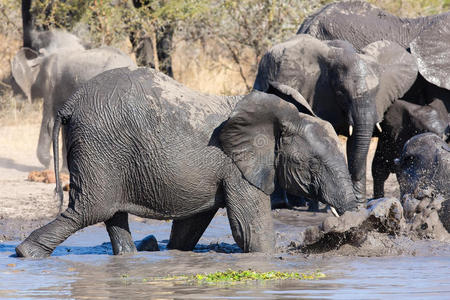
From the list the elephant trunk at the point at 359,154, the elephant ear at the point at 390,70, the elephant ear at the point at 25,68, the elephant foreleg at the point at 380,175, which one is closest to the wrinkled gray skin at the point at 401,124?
the elephant foreleg at the point at 380,175

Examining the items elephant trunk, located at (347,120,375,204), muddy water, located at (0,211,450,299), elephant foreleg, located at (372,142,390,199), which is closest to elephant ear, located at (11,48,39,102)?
elephant foreleg, located at (372,142,390,199)

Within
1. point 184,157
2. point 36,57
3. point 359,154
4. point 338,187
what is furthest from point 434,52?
point 36,57

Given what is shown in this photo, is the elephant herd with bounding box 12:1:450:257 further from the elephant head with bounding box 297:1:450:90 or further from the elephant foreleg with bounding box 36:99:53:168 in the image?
the elephant foreleg with bounding box 36:99:53:168

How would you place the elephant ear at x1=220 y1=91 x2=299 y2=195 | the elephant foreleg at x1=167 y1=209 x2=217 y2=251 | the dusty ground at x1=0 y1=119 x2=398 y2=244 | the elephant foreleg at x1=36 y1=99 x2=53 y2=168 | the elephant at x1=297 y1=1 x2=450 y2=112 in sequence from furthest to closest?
the elephant foreleg at x1=36 y1=99 x2=53 y2=168, the elephant at x1=297 y1=1 x2=450 y2=112, the dusty ground at x1=0 y1=119 x2=398 y2=244, the elephant foreleg at x1=167 y1=209 x2=217 y2=251, the elephant ear at x1=220 y1=91 x2=299 y2=195

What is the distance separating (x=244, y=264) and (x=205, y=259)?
0.49 metres

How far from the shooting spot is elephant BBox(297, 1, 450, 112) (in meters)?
12.1

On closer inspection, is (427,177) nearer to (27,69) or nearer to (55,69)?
(55,69)

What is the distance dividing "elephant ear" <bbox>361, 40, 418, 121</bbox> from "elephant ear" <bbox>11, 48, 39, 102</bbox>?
5.07 meters

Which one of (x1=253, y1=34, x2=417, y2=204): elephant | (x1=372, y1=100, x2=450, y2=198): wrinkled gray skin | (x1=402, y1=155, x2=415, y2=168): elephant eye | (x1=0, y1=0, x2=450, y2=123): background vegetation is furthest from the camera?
(x1=0, y1=0, x2=450, y2=123): background vegetation

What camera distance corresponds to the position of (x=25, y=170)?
44.3ft

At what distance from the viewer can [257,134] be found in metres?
7.40

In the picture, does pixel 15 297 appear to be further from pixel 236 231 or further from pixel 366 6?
pixel 366 6

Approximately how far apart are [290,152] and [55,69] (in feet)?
23.1

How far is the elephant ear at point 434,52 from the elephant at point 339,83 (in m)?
0.71
